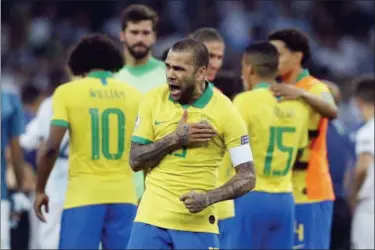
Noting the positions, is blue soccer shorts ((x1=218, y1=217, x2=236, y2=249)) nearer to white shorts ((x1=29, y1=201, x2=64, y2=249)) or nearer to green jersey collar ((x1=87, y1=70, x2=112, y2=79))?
green jersey collar ((x1=87, y1=70, x2=112, y2=79))

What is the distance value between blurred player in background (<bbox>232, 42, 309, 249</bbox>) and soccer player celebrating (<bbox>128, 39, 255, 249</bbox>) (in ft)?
5.70

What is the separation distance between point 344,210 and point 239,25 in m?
8.88

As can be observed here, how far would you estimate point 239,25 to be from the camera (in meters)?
22.6

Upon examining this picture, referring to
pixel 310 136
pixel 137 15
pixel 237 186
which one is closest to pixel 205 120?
pixel 237 186

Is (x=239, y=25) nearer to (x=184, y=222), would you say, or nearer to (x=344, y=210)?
(x=344, y=210)

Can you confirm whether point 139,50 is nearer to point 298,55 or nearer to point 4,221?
point 298,55

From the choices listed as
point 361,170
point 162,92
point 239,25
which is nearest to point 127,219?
point 162,92

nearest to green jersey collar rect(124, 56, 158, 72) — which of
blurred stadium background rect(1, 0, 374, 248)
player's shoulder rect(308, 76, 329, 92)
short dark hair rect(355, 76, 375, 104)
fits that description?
player's shoulder rect(308, 76, 329, 92)

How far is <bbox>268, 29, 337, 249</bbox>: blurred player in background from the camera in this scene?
10844 millimetres

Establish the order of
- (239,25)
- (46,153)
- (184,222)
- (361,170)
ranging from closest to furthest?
(184,222), (46,153), (361,170), (239,25)

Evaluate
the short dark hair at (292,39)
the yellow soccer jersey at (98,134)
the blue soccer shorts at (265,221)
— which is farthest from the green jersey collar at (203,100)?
the short dark hair at (292,39)

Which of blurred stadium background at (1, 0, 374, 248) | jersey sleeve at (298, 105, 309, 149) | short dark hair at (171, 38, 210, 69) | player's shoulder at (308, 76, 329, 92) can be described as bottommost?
jersey sleeve at (298, 105, 309, 149)

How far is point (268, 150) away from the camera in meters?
10.1

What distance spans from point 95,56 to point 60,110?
0.64 meters
